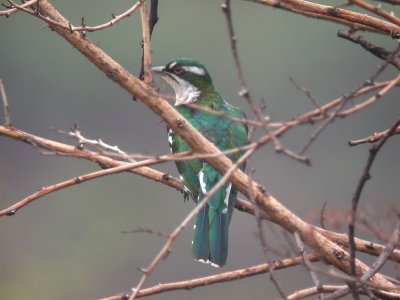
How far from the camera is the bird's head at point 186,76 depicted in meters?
4.78

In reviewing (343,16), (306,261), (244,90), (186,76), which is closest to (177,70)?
(186,76)

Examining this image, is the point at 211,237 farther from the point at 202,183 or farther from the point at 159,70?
the point at 159,70

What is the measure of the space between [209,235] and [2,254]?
1671cm

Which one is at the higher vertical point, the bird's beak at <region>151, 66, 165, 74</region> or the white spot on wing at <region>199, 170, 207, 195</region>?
the bird's beak at <region>151, 66, 165, 74</region>

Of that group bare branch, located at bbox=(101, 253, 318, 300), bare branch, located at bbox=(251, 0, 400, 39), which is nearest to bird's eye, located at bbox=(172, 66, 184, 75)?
bare branch, located at bbox=(251, 0, 400, 39)

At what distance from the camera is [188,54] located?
17719 mm

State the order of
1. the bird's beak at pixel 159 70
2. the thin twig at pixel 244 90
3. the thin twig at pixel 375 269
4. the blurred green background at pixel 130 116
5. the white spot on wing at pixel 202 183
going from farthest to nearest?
the blurred green background at pixel 130 116
the bird's beak at pixel 159 70
the white spot on wing at pixel 202 183
the thin twig at pixel 375 269
the thin twig at pixel 244 90

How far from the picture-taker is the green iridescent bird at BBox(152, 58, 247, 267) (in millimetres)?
3799

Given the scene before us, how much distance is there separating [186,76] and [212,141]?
69 centimetres

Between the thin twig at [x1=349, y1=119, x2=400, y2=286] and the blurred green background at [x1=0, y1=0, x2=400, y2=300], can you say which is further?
the blurred green background at [x1=0, y1=0, x2=400, y2=300]

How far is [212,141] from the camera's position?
4.19 meters

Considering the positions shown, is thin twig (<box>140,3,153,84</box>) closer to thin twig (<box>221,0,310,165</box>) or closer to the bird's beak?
thin twig (<box>221,0,310,165</box>)

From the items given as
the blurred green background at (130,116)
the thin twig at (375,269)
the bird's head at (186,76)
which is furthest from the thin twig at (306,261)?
the blurred green background at (130,116)

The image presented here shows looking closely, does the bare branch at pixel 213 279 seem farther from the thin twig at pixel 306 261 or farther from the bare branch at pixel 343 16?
the bare branch at pixel 343 16
